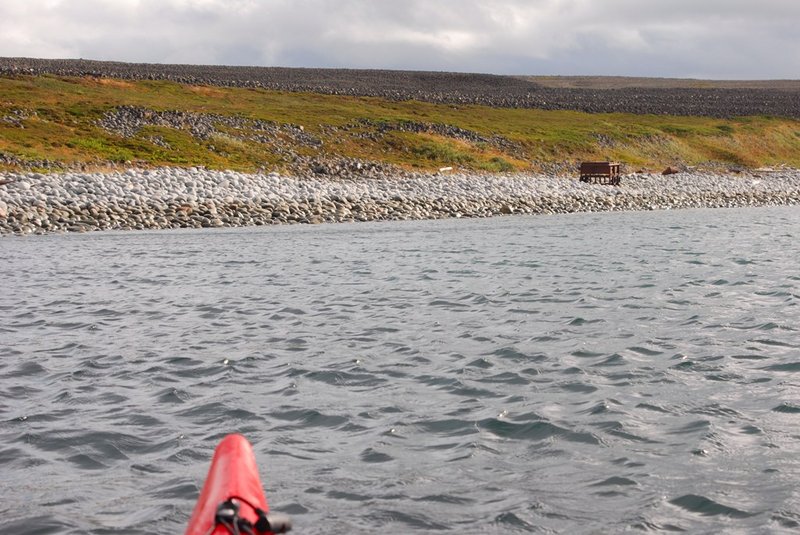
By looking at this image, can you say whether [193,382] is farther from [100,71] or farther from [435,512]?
[100,71]

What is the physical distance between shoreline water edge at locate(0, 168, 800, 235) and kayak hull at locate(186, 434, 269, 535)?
27.3m

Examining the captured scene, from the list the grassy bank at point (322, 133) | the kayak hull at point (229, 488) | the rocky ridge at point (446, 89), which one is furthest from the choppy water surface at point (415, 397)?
the rocky ridge at point (446, 89)

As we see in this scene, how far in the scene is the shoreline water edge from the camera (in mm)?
33531

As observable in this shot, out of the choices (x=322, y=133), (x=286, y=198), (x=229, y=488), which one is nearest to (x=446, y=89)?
(x=322, y=133)

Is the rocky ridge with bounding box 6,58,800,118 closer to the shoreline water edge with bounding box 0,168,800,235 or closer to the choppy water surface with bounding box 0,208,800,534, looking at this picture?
the shoreline water edge with bounding box 0,168,800,235

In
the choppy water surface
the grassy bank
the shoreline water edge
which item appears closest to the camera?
the choppy water surface

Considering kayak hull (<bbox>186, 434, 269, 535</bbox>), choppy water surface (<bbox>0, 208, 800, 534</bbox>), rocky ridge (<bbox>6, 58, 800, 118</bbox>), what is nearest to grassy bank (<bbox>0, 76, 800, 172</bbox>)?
rocky ridge (<bbox>6, 58, 800, 118</bbox>)

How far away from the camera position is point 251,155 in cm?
5144

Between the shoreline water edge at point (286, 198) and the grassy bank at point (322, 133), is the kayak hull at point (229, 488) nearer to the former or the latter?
the shoreline water edge at point (286, 198)

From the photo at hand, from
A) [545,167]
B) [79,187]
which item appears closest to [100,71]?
[545,167]

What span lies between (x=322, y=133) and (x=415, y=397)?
50.8m

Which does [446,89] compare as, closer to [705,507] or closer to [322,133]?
[322,133]

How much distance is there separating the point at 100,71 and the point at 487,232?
55473mm

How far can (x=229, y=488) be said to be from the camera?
5.09 metres
